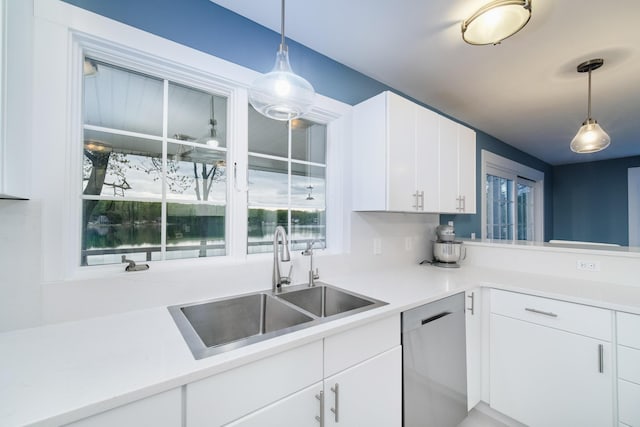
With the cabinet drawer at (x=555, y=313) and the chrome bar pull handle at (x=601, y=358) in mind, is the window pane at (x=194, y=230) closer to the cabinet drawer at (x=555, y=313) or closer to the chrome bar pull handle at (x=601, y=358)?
the cabinet drawer at (x=555, y=313)

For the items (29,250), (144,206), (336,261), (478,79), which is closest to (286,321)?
(336,261)

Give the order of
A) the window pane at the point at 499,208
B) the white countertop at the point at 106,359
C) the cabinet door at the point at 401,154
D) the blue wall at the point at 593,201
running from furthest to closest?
the blue wall at the point at 593,201 → the window pane at the point at 499,208 → the cabinet door at the point at 401,154 → the white countertop at the point at 106,359

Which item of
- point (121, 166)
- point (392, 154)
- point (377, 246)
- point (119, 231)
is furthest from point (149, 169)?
point (377, 246)

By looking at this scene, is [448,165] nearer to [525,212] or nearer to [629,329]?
[629,329]

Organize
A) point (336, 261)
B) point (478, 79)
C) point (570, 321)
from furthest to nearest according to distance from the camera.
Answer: point (478, 79) → point (336, 261) → point (570, 321)

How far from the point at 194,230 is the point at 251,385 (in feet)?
2.91

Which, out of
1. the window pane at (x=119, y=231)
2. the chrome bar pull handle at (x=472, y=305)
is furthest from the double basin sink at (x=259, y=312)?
the chrome bar pull handle at (x=472, y=305)

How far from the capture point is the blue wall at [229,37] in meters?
1.20

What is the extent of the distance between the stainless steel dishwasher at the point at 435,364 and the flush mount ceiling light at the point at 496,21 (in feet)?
4.91

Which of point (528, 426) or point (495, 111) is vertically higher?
point (495, 111)

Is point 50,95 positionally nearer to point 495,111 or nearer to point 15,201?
point 15,201

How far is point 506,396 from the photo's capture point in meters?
1.65

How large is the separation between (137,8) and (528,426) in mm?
3077

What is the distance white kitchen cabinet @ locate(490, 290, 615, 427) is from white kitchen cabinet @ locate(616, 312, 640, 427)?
0.11 ft
